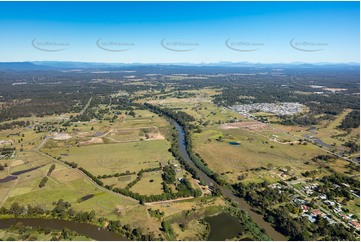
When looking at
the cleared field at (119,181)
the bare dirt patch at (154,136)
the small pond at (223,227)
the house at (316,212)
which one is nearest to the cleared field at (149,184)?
the cleared field at (119,181)

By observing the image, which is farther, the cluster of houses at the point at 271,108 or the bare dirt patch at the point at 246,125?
the cluster of houses at the point at 271,108

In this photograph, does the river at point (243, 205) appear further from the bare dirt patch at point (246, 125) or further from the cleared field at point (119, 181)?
the bare dirt patch at point (246, 125)

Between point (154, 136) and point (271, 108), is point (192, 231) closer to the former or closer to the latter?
point (154, 136)

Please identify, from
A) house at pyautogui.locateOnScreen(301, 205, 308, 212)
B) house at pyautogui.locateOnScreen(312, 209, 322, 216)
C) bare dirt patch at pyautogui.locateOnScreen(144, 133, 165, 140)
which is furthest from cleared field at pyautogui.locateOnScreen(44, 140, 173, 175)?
house at pyautogui.locateOnScreen(312, 209, 322, 216)

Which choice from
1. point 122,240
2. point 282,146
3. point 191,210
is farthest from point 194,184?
point 282,146

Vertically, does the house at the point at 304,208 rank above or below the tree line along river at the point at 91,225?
above

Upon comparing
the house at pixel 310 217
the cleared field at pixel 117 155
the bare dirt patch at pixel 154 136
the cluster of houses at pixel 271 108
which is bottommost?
the cluster of houses at pixel 271 108
